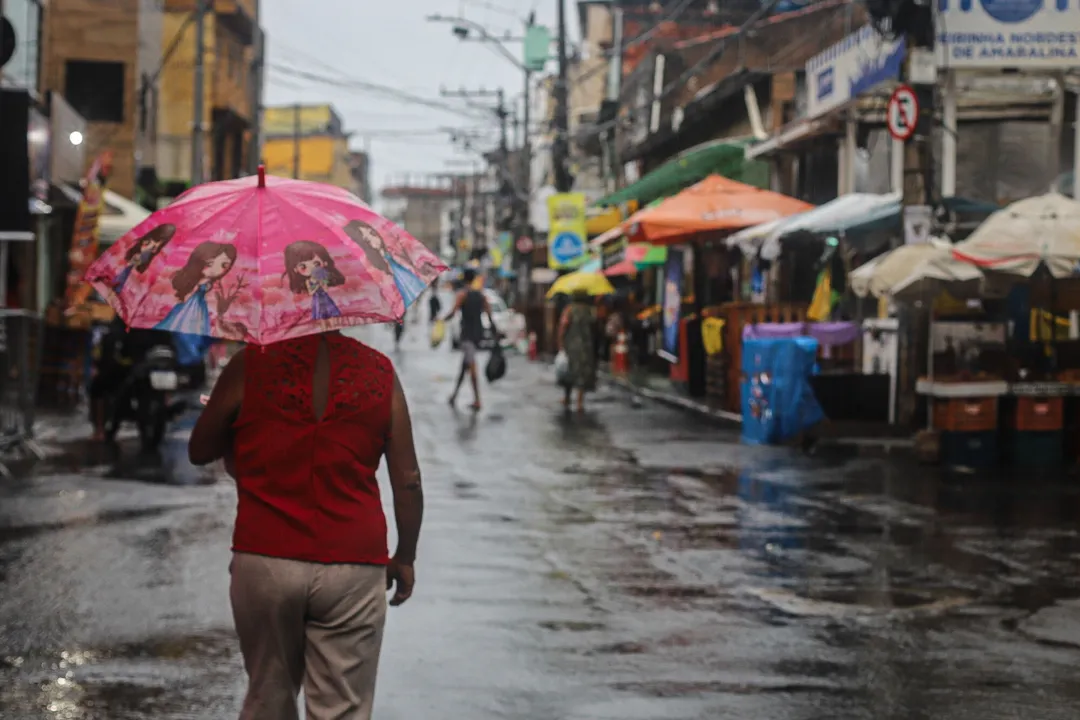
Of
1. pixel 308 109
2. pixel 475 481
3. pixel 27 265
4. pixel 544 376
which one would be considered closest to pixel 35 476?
pixel 475 481

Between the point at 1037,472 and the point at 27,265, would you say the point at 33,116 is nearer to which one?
the point at 27,265

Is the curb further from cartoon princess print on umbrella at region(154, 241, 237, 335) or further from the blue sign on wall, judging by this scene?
cartoon princess print on umbrella at region(154, 241, 237, 335)

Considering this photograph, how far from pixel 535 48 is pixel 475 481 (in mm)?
47384

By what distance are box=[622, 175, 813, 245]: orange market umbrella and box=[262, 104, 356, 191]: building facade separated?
8467 centimetres

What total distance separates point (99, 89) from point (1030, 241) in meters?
29.3

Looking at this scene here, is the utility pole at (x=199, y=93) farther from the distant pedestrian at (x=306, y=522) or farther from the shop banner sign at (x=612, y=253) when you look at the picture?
the distant pedestrian at (x=306, y=522)

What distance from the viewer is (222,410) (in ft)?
15.1

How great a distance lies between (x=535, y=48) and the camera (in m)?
61.1

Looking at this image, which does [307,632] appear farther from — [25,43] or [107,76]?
[107,76]

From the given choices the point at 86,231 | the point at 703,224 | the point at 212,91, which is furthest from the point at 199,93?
the point at 703,224

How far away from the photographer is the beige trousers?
4480mm

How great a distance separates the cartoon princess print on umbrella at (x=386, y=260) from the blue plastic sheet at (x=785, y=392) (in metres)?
14.4

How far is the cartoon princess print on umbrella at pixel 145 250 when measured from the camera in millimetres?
4805

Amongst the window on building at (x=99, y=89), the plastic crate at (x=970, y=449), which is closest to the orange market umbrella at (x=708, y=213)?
the plastic crate at (x=970, y=449)
